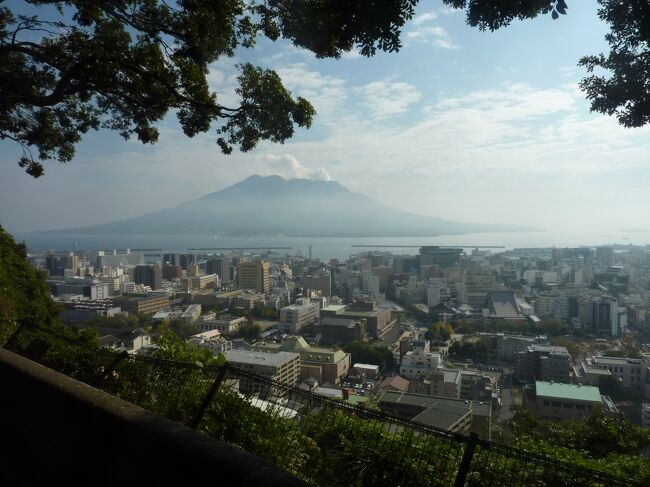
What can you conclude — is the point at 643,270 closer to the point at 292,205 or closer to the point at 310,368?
the point at 310,368

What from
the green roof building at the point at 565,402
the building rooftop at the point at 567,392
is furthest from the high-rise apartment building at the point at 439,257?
the green roof building at the point at 565,402

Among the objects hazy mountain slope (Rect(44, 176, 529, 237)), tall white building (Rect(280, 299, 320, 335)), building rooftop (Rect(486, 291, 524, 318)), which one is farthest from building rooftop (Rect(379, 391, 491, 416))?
hazy mountain slope (Rect(44, 176, 529, 237))

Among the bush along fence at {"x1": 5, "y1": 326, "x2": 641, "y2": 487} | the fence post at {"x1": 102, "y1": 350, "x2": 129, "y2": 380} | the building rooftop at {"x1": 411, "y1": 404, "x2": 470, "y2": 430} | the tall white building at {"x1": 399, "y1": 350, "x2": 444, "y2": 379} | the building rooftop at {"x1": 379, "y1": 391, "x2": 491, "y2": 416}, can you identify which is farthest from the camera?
the tall white building at {"x1": 399, "y1": 350, "x2": 444, "y2": 379}

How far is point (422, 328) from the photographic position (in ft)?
76.6

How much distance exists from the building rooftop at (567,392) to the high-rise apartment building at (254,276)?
2573 centimetres

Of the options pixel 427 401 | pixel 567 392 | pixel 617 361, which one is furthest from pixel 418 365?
pixel 427 401

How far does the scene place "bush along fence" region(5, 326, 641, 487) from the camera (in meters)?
1.10

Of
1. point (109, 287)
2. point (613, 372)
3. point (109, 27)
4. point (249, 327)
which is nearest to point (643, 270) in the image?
point (613, 372)

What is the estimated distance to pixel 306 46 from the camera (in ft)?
7.66

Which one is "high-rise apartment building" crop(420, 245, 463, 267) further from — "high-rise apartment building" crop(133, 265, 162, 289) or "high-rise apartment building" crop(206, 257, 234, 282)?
"high-rise apartment building" crop(133, 265, 162, 289)

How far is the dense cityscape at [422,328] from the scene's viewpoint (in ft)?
33.0

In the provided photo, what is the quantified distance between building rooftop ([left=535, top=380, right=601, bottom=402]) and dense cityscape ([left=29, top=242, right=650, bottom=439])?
5 centimetres

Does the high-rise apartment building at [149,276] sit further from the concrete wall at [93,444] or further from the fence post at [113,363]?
the concrete wall at [93,444]

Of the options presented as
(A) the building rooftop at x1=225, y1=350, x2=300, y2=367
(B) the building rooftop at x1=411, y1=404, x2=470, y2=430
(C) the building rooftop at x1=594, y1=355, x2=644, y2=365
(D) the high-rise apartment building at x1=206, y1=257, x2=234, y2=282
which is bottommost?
(C) the building rooftop at x1=594, y1=355, x2=644, y2=365
